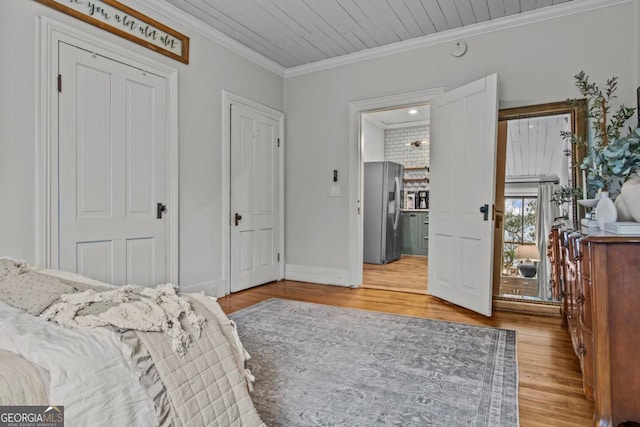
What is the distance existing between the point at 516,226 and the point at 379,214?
3.08 metres

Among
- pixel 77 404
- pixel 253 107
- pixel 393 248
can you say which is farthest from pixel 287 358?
pixel 393 248

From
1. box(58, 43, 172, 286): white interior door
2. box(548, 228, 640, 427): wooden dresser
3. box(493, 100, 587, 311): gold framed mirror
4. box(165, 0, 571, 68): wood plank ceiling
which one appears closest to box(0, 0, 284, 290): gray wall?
box(58, 43, 172, 286): white interior door

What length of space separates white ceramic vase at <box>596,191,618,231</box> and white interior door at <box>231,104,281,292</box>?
319cm

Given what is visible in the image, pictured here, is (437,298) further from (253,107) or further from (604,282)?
(253,107)

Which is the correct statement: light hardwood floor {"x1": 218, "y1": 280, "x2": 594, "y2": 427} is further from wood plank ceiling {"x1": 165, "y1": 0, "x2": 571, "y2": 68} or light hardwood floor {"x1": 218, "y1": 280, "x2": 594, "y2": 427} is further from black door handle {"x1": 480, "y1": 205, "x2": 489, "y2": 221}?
wood plank ceiling {"x1": 165, "y1": 0, "x2": 571, "y2": 68}

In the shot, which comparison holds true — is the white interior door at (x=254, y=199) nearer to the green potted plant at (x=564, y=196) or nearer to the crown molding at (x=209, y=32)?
the crown molding at (x=209, y=32)

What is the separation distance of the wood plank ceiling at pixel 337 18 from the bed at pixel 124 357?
286 centimetres

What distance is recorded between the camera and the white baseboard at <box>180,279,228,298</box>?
11.5 feet

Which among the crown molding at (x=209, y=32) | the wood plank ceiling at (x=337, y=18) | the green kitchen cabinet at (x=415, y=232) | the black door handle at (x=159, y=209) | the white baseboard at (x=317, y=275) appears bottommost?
the white baseboard at (x=317, y=275)

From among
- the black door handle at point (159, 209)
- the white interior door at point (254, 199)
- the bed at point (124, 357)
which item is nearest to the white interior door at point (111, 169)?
the black door handle at point (159, 209)

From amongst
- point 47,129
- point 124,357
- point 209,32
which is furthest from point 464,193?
point 47,129

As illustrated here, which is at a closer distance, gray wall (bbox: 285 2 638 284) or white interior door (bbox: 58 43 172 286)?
white interior door (bbox: 58 43 172 286)

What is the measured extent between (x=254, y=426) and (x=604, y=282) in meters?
1.47

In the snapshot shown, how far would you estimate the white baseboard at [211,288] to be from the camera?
11.5 ft
